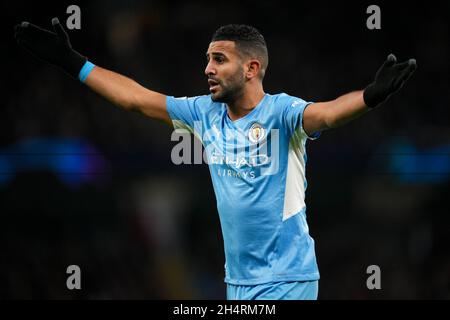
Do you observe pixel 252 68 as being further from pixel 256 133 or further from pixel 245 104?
pixel 256 133

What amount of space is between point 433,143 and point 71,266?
4.91 meters

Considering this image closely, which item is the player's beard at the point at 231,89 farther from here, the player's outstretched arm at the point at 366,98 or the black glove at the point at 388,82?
the black glove at the point at 388,82

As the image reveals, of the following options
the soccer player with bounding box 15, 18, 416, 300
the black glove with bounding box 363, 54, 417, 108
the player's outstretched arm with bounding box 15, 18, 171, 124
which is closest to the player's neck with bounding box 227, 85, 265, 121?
the soccer player with bounding box 15, 18, 416, 300

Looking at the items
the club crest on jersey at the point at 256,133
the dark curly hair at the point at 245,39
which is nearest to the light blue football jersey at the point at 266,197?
the club crest on jersey at the point at 256,133

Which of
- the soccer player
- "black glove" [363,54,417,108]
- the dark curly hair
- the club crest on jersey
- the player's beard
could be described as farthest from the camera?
the dark curly hair

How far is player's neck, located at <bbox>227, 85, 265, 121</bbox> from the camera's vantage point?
5.51 m

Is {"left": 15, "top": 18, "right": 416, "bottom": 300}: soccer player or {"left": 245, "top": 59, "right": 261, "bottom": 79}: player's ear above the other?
{"left": 245, "top": 59, "right": 261, "bottom": 79}: player's ear

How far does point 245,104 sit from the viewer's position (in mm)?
5516

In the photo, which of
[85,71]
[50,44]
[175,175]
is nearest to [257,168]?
[85,71]

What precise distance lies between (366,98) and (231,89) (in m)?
1.07

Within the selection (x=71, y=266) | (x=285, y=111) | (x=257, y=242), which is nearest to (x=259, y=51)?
(x=285, y=111)

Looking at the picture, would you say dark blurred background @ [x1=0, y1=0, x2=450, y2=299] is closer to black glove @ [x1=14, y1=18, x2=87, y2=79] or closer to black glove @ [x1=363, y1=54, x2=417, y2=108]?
black glove @ [x1=14, y1=18, x2=87, y2=79]

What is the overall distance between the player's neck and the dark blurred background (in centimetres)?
517
